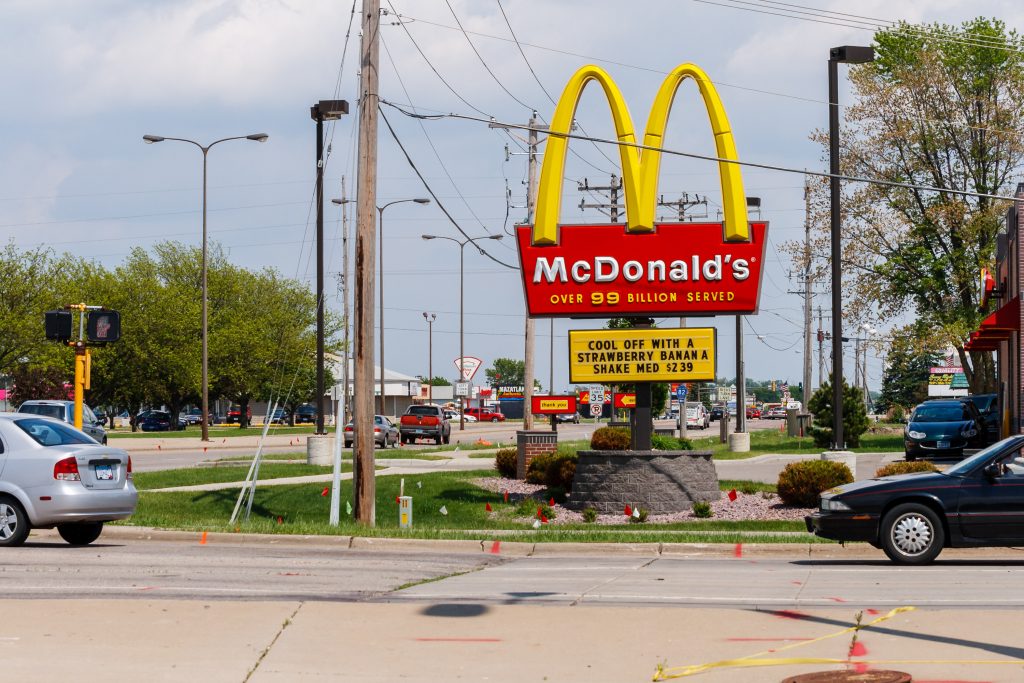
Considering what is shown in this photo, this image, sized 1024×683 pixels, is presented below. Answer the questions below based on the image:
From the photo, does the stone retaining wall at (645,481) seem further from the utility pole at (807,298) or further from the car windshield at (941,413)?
the utility pole at (807,298)

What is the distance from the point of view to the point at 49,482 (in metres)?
15.8

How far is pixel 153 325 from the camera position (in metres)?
74.8

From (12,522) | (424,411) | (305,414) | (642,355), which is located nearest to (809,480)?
(642,355)

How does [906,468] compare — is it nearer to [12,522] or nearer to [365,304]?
[365,304]

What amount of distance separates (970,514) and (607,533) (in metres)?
5.82

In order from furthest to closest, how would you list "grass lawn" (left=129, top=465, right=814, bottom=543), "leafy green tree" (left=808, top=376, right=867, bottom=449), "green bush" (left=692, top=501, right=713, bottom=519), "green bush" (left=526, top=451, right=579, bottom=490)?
"leafy green tree" (left=808, top=376, right=867, bottom=449)
"green bush" (left=526, top=451, right=579, bottom=490)
"green bush" (left=692, top=501, right=713, bottom=519)
"grass lawn" (left=129, top=465, right=814, bottom=543)

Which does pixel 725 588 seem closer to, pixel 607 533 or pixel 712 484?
pixel 607 533

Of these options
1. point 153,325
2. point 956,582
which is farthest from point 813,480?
point 153,325

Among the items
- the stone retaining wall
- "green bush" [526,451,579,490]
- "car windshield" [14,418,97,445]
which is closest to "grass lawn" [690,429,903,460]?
"green bush" [526,451,579,490]

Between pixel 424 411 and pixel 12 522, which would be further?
pixel 424 411

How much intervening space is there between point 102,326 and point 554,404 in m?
18.2

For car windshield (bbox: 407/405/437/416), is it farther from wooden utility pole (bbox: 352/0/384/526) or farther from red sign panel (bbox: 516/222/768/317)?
wooden utility pole (bbox: 352/0/384/526)

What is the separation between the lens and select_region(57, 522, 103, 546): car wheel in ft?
55.8

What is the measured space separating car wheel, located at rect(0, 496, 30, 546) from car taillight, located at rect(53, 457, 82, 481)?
2.05 ft
